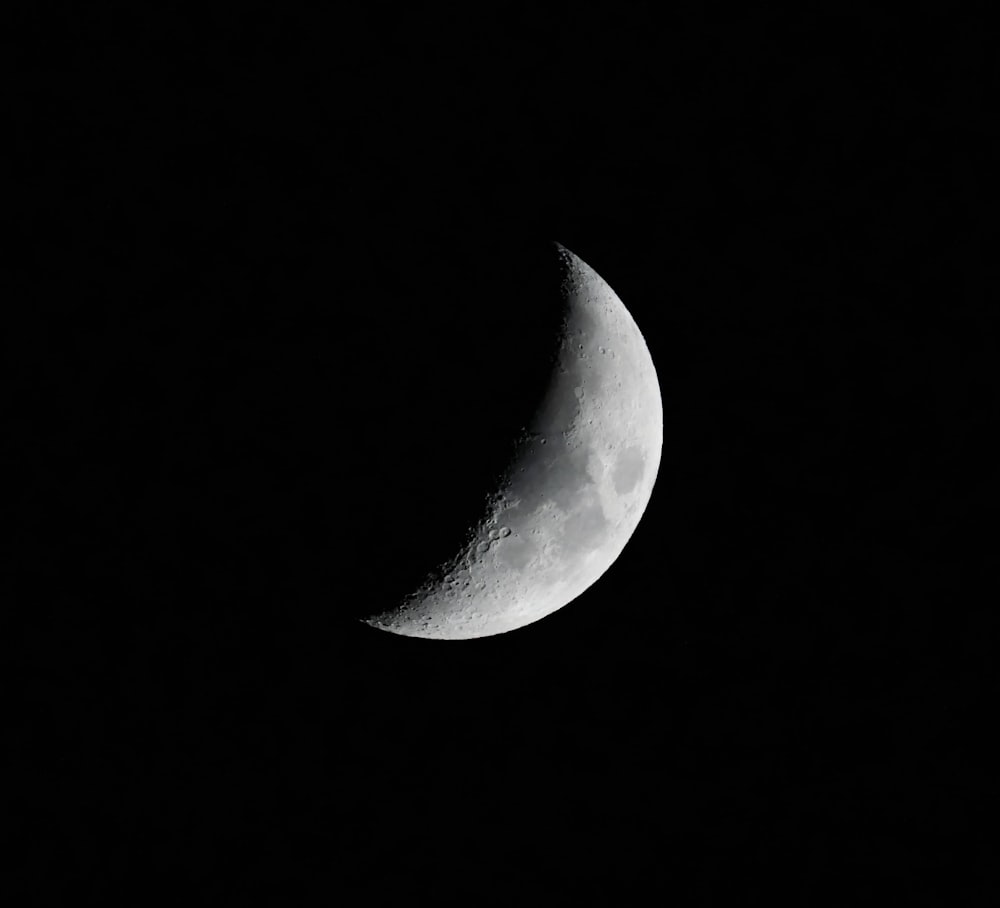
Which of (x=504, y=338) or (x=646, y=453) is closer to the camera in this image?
(x=504, y=338)

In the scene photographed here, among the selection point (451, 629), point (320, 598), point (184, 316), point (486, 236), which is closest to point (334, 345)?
point (184, 316)

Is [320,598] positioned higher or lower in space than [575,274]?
lower

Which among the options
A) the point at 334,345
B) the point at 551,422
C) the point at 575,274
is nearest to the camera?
the point at 334,345

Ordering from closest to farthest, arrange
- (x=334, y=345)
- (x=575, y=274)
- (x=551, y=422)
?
(x=334, y=345) < (x=551, y=422) < (x=575, y=274)

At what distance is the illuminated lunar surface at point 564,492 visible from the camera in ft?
10.6

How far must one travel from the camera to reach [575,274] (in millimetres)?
3592

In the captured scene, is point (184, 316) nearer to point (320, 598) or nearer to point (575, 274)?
point (320, 598)

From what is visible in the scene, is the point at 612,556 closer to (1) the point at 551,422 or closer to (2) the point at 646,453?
(2) the point at 646,453

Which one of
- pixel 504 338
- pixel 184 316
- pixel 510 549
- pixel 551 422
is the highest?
pixel 184 316

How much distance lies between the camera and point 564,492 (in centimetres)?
331

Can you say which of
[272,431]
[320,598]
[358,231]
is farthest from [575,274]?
[320,598]

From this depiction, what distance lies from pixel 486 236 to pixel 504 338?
1.57ft

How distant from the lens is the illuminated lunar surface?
324 centimetres

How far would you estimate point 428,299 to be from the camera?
3049mm
